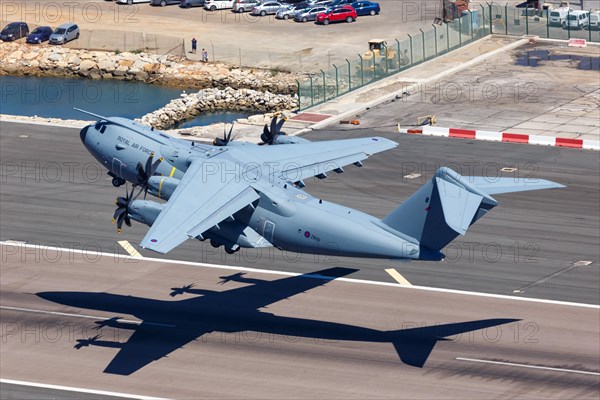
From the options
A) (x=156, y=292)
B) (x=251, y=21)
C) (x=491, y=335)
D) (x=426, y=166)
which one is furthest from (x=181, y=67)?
(x=491, y=335)

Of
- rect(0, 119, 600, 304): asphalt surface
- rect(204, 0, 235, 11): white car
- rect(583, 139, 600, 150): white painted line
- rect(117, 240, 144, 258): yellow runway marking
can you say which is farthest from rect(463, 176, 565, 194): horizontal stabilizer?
rect(204, 0, 235, 11): white car

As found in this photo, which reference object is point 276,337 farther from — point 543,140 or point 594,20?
point 594,20

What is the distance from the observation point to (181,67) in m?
117

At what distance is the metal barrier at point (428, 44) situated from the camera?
102m

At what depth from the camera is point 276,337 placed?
59281 mm

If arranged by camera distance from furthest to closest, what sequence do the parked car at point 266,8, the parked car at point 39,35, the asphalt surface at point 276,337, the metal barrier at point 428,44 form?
the parked car at point 266,8
the parked car at point 39,35
the metal barrier at point 428,44
the asphalt surface at point 276,337

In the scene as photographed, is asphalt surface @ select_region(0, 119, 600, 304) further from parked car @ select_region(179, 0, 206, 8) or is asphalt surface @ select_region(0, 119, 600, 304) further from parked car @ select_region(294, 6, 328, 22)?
parked car @ select_region(179, 0, 206, 8)

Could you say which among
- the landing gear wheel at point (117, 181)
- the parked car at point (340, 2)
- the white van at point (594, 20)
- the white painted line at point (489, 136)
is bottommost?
the white painted line at point (489, 136)

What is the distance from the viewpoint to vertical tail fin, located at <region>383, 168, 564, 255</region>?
168 feet

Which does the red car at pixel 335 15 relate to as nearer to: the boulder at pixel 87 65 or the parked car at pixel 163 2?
the parked car at pixel 163 2

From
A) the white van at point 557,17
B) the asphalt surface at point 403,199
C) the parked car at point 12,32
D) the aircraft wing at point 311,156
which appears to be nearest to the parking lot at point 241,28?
the parked car at point 12,32

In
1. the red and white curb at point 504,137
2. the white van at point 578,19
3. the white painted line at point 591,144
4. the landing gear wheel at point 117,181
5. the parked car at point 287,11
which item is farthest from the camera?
the parked car at point 287,11

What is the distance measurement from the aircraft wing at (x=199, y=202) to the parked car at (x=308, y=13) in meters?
69.0

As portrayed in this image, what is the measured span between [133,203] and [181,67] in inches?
2421
